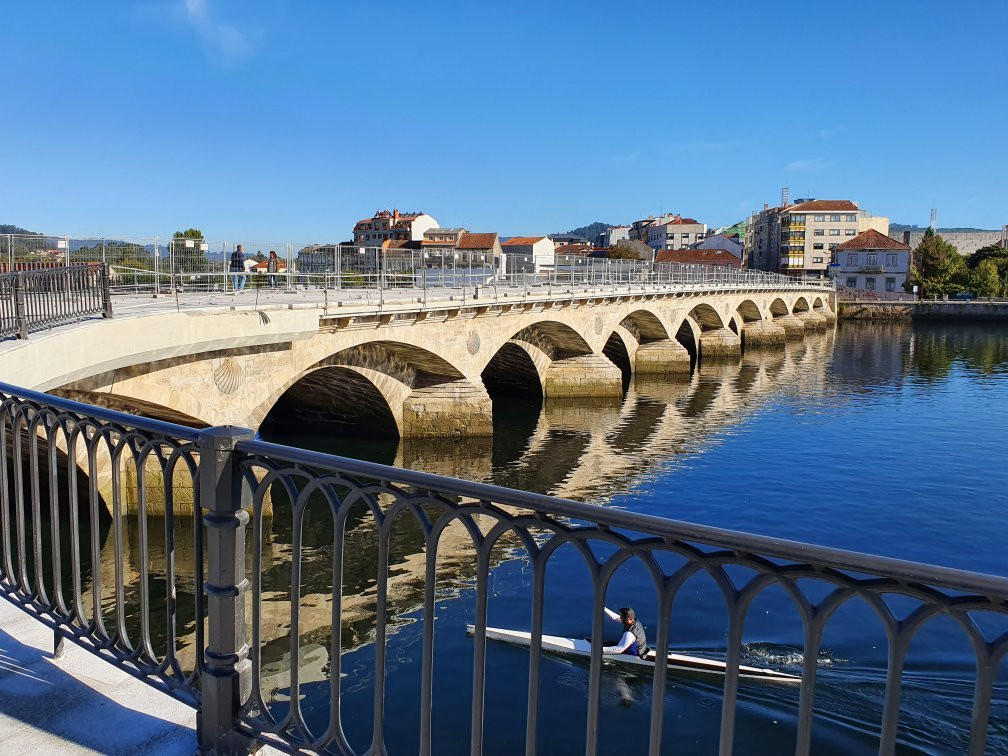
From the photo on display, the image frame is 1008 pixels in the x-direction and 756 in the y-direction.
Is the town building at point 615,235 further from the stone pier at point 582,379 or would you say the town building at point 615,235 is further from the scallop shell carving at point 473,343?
the scallop shell carving at point 473,343

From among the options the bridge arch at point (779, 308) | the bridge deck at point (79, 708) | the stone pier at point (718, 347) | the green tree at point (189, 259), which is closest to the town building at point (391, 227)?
the bridge arch at point (779, 308)

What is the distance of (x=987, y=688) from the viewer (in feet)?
6.15

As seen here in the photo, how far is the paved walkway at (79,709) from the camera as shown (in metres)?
3.13

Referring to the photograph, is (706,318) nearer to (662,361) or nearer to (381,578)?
(662,361)

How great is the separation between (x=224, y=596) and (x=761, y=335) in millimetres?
56125

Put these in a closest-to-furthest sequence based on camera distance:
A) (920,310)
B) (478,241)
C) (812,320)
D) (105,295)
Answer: (105,295), (812,320), (920,310), (478,241)

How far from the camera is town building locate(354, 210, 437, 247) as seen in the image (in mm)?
115000

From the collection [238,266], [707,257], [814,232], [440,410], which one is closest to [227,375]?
[238,266]

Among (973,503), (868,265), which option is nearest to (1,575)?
(973,503)

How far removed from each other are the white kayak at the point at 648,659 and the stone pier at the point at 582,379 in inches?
825

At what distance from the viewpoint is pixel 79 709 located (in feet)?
11.1

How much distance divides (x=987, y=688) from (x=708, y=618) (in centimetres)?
977

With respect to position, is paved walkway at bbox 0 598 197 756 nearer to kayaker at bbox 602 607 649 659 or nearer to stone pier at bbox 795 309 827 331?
kayaker at bbox 602 607 649 659

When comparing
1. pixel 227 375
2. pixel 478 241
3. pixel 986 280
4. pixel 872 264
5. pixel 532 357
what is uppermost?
pixel 478 241
